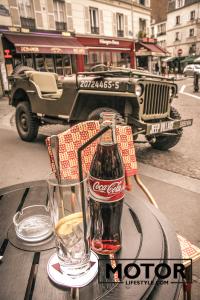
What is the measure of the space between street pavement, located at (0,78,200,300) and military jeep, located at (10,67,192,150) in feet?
1.08

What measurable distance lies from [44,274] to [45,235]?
221mm

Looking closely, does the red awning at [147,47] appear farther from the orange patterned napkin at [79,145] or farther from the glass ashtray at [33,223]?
the glass ashtray at [33,223]

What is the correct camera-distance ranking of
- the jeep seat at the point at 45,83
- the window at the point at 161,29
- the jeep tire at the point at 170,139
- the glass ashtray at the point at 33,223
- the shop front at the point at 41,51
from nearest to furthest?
the glass ashtray at the point at 33,223, the jeep tire at the point at 170,139, the jeep seat at the point at 45,83, the shop front at the point at 41,51, the window at the point at 161,29

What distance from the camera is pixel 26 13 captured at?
1536 cm

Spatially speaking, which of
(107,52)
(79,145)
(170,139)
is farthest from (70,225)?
(107,52)

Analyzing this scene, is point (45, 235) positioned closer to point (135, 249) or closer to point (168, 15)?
point (135, 249)

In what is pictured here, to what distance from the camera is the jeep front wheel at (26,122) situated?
5754 mm

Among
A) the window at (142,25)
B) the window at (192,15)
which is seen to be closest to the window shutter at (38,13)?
the window at (142,25)

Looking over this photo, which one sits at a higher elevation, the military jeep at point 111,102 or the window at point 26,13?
the window at point 26,13

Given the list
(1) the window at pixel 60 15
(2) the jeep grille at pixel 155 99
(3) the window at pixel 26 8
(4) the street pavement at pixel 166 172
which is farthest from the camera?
(1) the window at pixel 60 15

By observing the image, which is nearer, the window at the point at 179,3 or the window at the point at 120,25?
the window at the point at 120,25

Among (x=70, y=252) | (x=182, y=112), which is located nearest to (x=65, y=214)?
(x=70, y=252)

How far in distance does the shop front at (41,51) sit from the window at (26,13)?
2.15 feet

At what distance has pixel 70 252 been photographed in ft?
3.05
